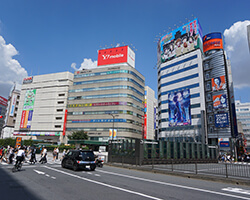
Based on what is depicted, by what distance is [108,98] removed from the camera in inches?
3221

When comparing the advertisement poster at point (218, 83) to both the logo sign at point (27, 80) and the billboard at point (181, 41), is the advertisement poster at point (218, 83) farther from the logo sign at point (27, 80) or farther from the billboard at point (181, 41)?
the logo sign at point (27, 80)

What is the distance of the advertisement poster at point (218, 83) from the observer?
57.4m

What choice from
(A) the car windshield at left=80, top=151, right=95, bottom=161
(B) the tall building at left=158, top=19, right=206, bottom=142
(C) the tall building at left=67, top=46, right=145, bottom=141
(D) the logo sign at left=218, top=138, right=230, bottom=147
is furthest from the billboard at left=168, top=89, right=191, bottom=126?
(A) the car windshield at left=80, top=151, right=95, bottom=161

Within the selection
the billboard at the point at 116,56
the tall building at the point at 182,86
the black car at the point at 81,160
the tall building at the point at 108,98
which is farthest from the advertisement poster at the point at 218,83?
the black car at the point at 81,160

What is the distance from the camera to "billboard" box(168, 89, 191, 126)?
65131 millimetres

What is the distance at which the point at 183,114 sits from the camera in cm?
6612

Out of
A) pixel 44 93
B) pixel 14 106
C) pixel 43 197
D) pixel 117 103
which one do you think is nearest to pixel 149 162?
pixel 43 197

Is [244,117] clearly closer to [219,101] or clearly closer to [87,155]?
[219,101]

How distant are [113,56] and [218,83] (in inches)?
1868

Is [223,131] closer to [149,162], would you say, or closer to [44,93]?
[149,162]

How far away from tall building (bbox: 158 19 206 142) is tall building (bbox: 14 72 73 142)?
156 ft

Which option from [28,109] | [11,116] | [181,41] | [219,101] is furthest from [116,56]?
[11,116]

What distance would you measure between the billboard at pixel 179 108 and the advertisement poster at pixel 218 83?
29.4 feet

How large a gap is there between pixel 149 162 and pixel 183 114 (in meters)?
46.0
